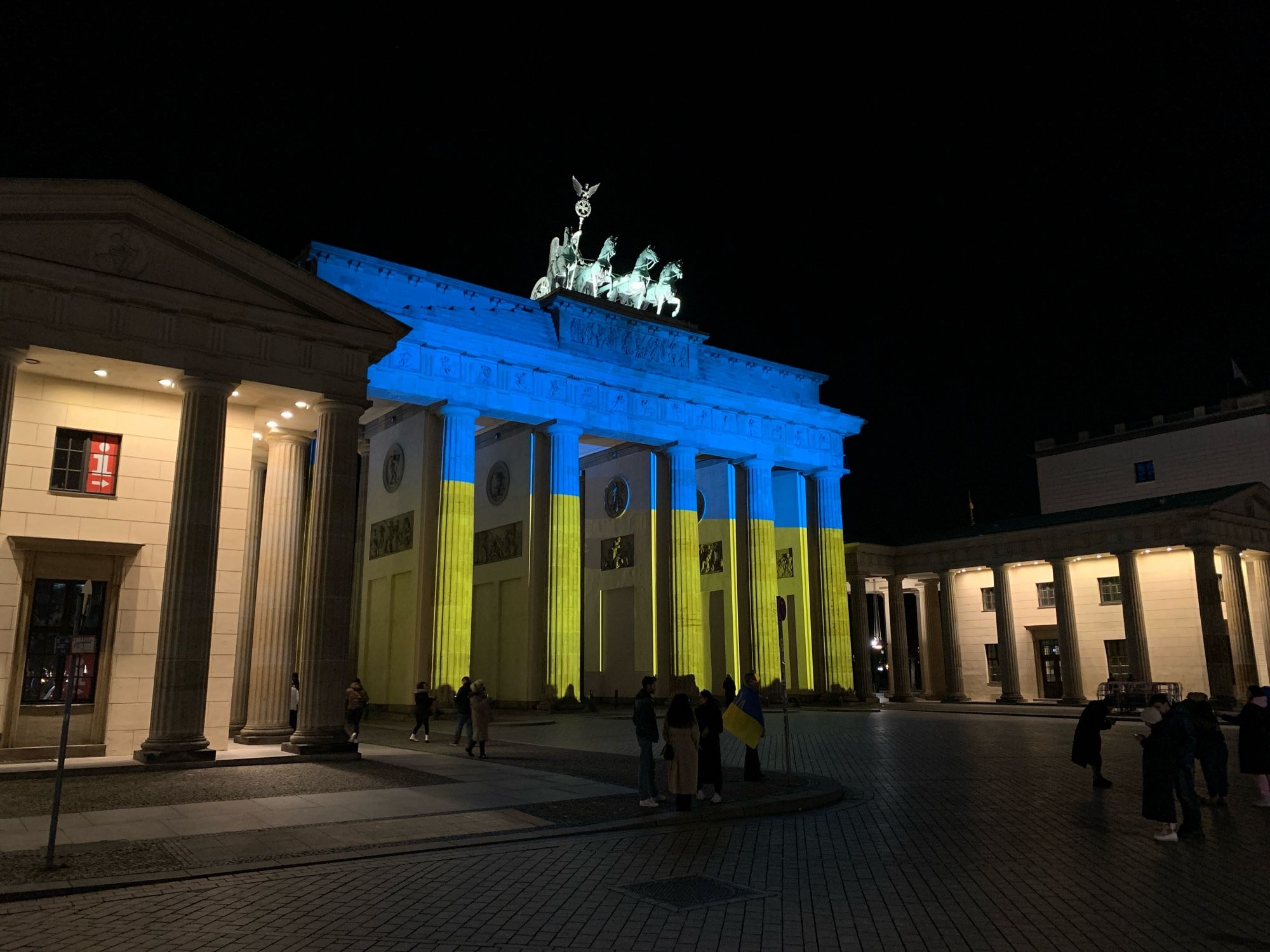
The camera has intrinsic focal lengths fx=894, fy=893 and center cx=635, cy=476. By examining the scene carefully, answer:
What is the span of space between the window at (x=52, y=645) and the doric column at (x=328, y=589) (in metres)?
3.96

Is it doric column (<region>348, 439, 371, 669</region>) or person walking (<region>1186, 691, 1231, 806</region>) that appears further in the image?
doric column (<region>348, 439, 371, 669</region>)

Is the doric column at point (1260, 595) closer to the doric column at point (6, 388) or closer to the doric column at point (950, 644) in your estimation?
the doric column at point (950, 644)

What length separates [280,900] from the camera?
7977mm

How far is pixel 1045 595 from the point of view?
1944 inches

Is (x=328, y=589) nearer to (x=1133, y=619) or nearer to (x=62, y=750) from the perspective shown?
(x=62, y=750)

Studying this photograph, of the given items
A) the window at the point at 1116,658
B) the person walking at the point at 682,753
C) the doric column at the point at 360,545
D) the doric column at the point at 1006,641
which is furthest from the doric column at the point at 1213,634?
the doric column at the point at 360,545

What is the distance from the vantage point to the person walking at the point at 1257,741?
12.9 m

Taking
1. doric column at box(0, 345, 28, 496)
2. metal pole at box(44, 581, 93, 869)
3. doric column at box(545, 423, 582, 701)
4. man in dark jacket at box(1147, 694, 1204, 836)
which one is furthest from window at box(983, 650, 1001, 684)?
metal pole at box(44, 581, 93, 869)

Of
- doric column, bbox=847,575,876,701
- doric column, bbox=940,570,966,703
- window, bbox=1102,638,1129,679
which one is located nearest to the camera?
window, bbox=1102,638,1129,679

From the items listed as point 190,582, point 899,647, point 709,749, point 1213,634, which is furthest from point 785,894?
point 899,647

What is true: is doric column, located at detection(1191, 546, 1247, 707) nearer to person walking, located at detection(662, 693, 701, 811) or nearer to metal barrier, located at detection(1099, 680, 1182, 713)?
metal barrier, located at detection(1099, 680, 1182, 713)

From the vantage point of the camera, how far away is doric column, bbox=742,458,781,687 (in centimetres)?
4391

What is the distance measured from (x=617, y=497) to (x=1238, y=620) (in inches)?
1194

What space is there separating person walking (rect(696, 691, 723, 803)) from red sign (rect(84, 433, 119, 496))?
1301 centimetres
